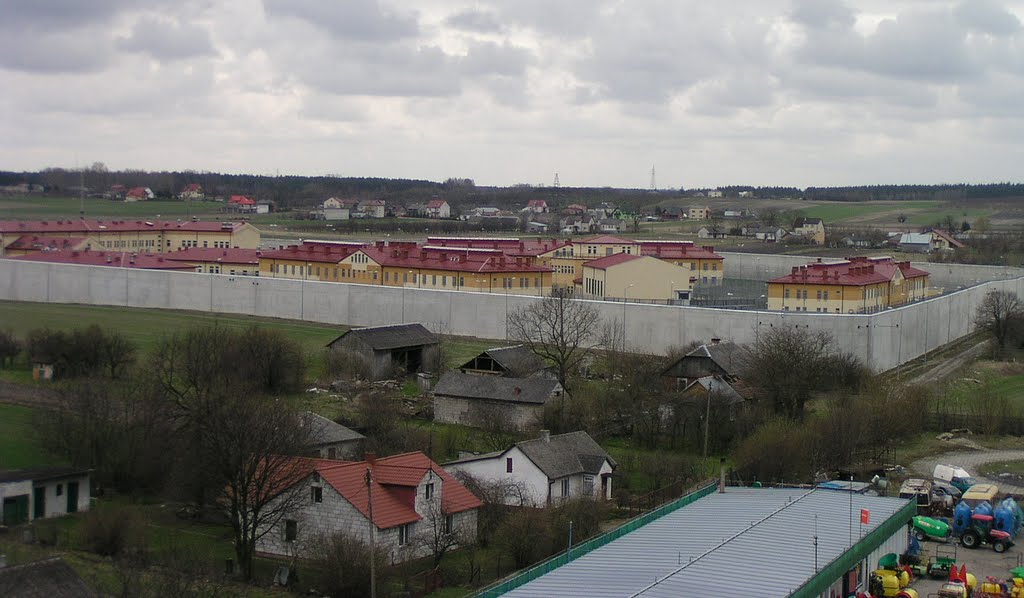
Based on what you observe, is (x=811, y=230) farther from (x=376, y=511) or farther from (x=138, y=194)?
(x=376, y=511)

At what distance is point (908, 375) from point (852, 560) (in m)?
22.1

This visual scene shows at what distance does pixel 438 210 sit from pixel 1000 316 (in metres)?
80.1

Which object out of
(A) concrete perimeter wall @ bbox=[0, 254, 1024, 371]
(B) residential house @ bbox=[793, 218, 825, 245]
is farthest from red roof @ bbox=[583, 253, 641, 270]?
(B) residential house @ bbox=[793, 218, 825, 245]

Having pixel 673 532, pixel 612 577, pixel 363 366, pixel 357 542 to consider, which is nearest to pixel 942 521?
pixel 673 532

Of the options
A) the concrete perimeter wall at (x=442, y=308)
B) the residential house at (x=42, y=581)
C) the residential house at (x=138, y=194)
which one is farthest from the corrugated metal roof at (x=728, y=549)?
the residential house at (x=138, y=194)

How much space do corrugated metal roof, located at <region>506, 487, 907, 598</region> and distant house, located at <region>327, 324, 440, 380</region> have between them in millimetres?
15210

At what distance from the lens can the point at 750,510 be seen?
1809 cm

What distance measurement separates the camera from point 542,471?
21.4 metres

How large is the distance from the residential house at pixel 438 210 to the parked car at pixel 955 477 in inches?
3818

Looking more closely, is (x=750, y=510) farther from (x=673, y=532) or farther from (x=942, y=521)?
(x=942, y=521)

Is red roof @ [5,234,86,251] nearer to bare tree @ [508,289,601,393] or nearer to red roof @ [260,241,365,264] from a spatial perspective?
red roof @ [260,241,365,264]

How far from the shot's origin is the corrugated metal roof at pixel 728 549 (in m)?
14.0

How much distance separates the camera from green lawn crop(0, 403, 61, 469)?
2012 centimetres

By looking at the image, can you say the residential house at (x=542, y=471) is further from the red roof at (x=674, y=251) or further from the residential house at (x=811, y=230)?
the residential house at (x=811, y=230)
